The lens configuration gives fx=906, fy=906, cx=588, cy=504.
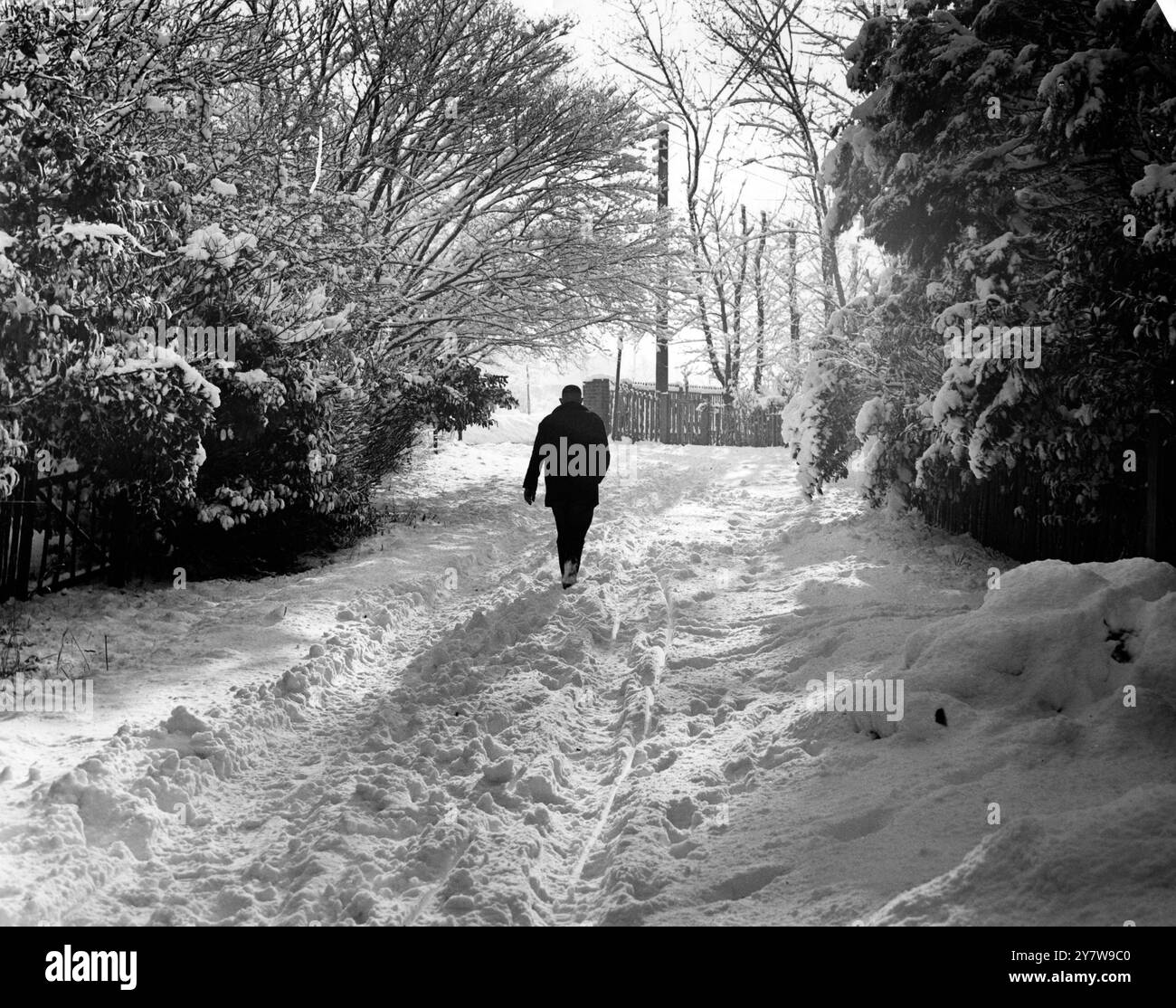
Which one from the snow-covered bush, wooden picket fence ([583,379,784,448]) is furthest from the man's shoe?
wooden picket fence ([583,379,784,448])

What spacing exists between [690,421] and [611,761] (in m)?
22.9

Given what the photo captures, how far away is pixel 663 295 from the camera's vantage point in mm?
16047

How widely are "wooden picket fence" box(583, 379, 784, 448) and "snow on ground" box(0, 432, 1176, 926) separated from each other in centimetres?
1896

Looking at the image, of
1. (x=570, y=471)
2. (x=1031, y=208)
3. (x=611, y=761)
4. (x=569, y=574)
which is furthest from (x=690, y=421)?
(x=611, y=761)

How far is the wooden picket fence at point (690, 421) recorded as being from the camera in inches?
1072

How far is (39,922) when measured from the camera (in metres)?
3.38

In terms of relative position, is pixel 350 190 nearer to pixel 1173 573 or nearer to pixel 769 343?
pixel 1173 573

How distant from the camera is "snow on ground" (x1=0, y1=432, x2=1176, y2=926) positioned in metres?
3.53

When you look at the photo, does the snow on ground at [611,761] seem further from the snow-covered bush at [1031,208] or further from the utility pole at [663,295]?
the utility pole at [663,295]

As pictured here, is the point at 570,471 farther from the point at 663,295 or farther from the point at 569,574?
the point at 663,295

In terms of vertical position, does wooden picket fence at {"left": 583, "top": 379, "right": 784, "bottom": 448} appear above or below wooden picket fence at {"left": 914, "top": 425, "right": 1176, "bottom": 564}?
above

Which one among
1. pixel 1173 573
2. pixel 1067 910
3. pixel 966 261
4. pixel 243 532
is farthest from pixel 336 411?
pixel 1067 910

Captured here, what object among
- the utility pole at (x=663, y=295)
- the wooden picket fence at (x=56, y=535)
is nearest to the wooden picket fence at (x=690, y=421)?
the utility pole at (x=663, y=295)

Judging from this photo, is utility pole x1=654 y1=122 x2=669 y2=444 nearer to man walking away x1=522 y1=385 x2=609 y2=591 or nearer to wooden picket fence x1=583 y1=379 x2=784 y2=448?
wooden picket fence x1=583 y1=379 x2=784 y2=448
